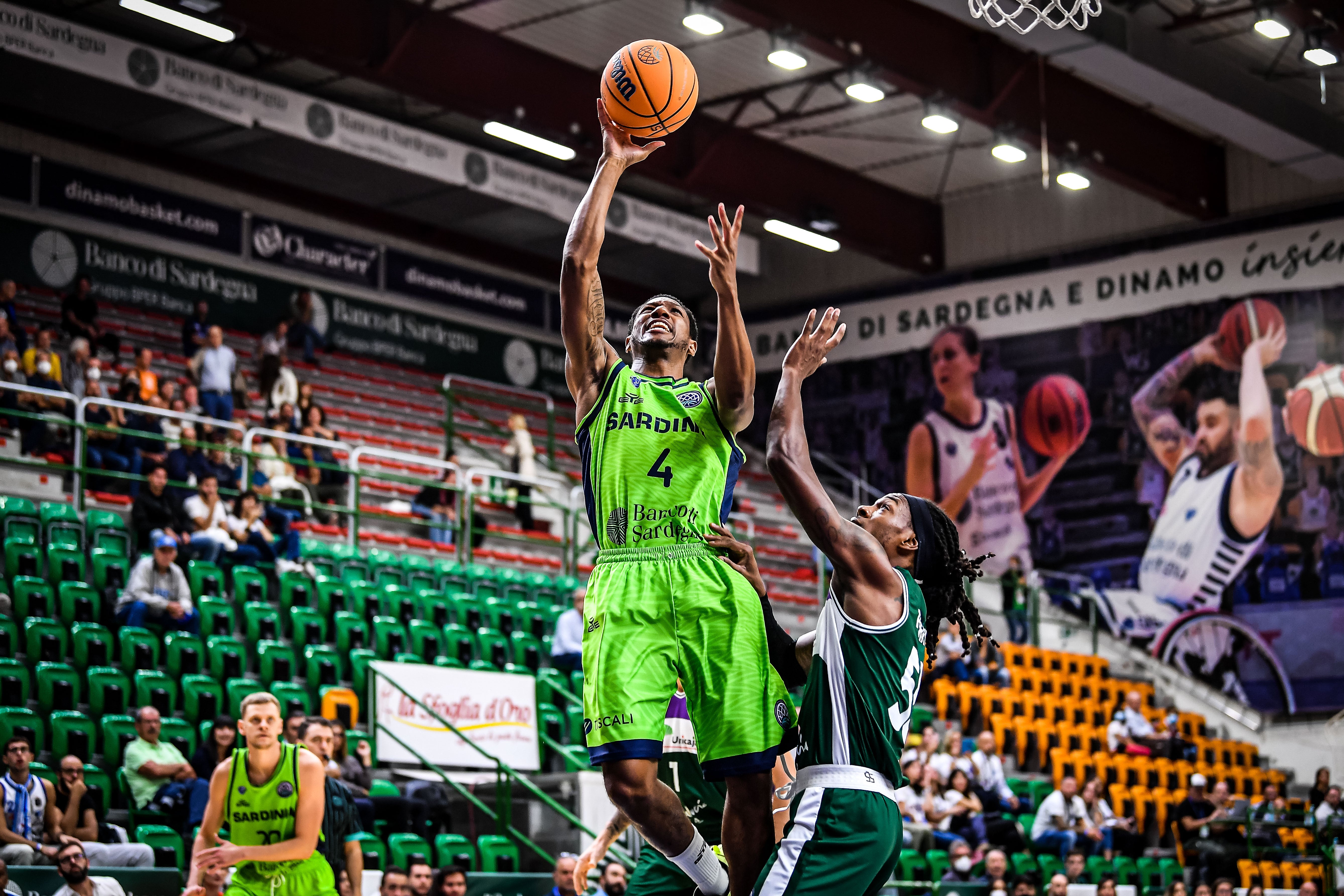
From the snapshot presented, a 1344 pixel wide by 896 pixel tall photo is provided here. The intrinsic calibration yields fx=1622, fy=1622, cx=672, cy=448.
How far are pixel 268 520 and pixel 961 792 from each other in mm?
7225

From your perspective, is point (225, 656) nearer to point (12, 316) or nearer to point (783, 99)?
point (12, 316)

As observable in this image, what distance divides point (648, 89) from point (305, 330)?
1672 cm

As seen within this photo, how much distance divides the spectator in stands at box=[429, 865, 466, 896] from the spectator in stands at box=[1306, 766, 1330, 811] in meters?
10.6

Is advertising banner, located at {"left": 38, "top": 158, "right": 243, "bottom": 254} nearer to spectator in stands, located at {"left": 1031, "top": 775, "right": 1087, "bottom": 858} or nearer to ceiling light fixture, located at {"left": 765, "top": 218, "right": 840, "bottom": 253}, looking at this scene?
ceiling light fixture, located at {"left": 765, "top": 218, "right": 840, "bottom": 253}

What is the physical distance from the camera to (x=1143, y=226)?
24.3 m

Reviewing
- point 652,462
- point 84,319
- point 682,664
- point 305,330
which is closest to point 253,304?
point 305,330

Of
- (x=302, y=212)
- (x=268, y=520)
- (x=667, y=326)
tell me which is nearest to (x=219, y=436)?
(x=268, y=520)

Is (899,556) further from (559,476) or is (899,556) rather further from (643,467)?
(559,476)

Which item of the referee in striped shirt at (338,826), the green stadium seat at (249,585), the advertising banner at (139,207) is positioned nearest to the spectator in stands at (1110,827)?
the green stadium seat at (249,585)

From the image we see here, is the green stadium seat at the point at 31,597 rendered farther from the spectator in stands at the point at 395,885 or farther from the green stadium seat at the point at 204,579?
the spectator in stands at the point at 395,885

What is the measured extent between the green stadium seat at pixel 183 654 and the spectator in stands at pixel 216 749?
4.26ft

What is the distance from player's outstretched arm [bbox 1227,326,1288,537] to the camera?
2238 cm

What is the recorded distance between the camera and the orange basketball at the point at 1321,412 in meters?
22.0

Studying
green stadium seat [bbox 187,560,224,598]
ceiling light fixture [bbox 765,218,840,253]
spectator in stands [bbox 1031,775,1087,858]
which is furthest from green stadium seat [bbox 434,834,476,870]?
ceiling light fixture [bbox 765,218,840,253]
